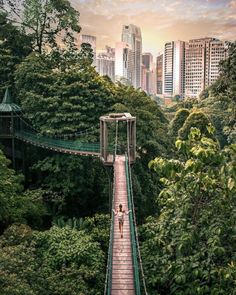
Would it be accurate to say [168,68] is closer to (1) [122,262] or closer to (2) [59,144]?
(2) [59,144]

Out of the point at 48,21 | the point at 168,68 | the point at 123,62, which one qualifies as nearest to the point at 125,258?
the point at 48,21

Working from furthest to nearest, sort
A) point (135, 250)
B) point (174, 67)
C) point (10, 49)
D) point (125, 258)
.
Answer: point (174, 67)
point (10, 49)
point (125, 258)
point (135, 250)

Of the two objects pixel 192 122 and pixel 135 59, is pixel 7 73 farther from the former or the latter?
pixel 135 59

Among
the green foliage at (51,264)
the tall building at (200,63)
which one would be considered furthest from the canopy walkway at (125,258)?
the tall building at (200,63)

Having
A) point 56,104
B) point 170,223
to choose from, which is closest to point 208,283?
point 170,223

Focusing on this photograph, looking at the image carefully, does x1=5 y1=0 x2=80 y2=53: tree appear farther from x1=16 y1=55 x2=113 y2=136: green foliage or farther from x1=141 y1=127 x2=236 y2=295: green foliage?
x1=141 y1=127 x2=236 y2=295: green foliage

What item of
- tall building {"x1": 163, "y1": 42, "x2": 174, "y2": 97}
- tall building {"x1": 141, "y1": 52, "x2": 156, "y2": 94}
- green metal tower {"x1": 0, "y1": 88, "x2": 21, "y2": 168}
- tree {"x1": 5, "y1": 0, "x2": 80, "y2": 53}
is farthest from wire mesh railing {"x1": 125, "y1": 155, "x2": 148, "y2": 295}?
tall building {"x1": 141, "y1": 52, "x2": 156, "y2": 94}
